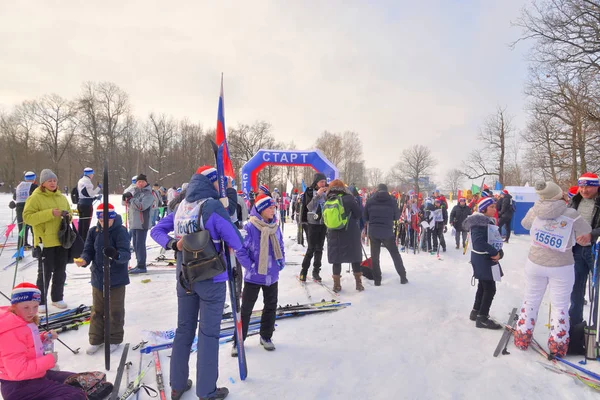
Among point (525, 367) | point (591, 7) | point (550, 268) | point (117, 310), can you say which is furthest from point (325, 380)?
point (591, 7)

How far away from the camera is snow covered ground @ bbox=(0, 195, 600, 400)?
10.7 ft

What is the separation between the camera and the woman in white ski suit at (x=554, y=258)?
3795mm

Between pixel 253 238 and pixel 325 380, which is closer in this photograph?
pixel 325 380

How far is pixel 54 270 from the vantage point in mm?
5152

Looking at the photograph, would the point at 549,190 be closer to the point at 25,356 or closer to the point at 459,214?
the point at 25,356

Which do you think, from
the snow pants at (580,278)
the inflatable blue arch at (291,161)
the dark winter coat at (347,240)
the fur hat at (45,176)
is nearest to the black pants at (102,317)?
the fur hat at (45,176)

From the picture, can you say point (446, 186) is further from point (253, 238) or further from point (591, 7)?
point (253, 238)

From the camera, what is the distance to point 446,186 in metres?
73.9

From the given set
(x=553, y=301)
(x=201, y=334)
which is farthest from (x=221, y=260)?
(x=553, y=301)

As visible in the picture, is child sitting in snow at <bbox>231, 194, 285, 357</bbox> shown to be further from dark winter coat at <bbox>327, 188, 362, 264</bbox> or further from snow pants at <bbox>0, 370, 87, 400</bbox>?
dark winter coat at <bbox>327, 188, 362, 264</bbox>

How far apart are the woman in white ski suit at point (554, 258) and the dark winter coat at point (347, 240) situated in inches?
110

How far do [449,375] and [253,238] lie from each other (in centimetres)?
265

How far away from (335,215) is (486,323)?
2.88m

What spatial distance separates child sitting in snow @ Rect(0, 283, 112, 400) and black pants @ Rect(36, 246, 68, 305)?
2.69 metres
